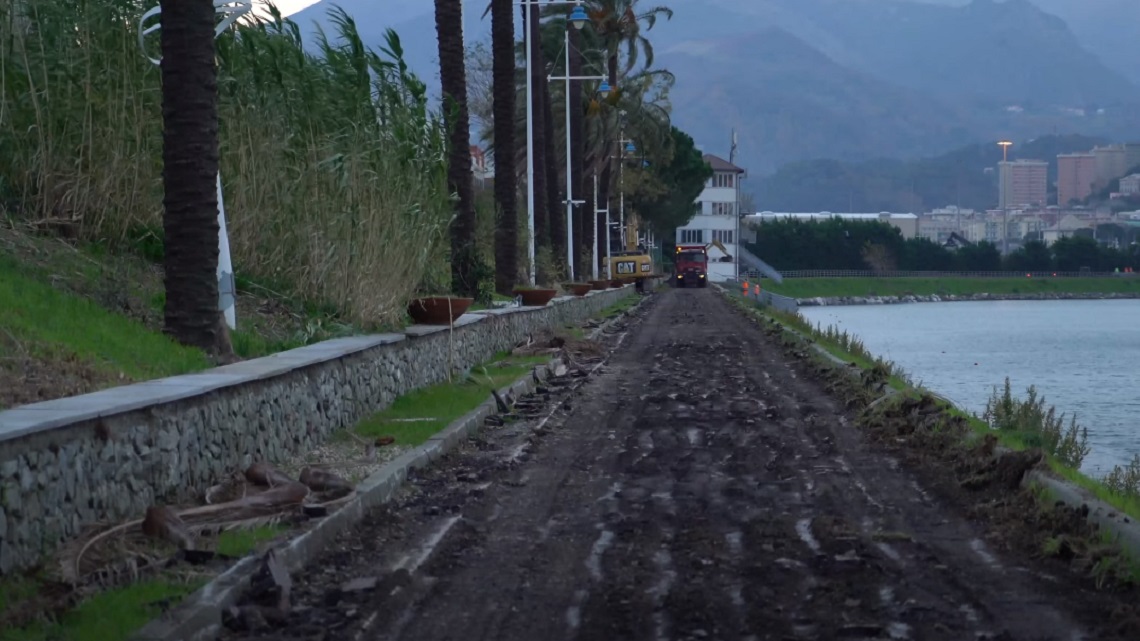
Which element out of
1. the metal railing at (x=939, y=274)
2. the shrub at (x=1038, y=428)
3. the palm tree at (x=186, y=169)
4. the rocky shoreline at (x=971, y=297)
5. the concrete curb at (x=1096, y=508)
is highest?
the palm tree at (x=186, y=169)

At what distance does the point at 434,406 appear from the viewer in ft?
56.1

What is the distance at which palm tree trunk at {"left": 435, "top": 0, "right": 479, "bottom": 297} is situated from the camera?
26953 millimetres

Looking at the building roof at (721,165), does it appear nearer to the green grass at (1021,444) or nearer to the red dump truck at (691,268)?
the red dump truck at (691,268)

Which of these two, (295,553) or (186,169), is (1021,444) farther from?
(186,169)

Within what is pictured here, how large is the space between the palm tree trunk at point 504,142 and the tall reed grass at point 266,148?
1045 cm

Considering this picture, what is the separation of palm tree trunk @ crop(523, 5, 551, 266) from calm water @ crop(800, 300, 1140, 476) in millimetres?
10433

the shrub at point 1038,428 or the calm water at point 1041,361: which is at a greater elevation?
the shrub at point 1038,428

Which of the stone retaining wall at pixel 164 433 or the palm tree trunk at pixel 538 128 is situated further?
the palm tree trunk at pixel 538 128

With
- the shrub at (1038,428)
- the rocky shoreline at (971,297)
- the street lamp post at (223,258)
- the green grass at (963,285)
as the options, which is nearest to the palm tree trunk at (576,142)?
the shrub at (1038,428)

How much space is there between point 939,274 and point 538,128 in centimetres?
11651

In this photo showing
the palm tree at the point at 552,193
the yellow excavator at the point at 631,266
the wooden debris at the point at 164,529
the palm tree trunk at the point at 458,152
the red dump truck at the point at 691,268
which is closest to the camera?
the wooden debris at the point at 164,529

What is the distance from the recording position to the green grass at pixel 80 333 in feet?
39.1

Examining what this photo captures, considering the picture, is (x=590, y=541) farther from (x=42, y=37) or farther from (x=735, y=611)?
(x=42, y=37)

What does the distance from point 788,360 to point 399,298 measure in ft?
35.0
